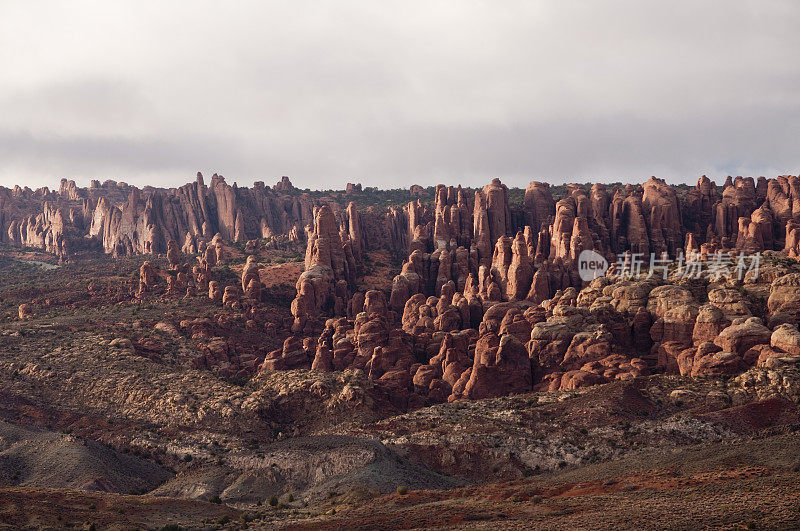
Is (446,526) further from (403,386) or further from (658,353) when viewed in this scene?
(658,353)

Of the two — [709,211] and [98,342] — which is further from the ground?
[709,211]

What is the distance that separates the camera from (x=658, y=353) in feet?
281

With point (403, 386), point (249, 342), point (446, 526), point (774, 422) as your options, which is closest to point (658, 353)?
point (774, 422)

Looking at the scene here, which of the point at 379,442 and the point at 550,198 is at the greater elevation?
the point at 550,198

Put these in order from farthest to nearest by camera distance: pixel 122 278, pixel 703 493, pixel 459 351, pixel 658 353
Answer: pixel 122 278 < pixel 459 351 < pixel 658 353 < pixel 703 493

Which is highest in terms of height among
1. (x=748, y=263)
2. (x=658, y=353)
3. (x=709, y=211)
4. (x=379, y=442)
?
(x=709, y=211)

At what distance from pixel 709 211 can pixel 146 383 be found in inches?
5214

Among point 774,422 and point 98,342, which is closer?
point 774,422

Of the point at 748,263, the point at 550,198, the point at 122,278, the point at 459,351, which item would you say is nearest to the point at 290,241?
the point at 122,278

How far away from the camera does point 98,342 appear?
98625 mm

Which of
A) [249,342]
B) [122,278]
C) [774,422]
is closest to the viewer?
[774,422]

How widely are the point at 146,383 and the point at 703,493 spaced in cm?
6600

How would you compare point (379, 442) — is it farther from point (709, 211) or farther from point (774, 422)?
point (709, 211)

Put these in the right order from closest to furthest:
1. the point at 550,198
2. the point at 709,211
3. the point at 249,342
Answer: the point at 249,342
the point at 709,211
the point at 550,198
